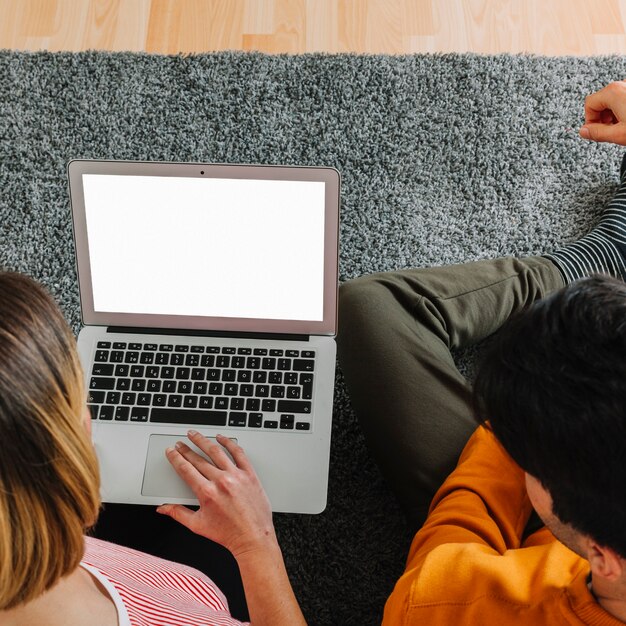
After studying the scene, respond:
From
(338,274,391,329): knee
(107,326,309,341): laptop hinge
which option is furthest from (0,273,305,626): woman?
(338,274,391,329): knee

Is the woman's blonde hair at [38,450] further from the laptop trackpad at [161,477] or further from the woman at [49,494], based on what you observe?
the laptop trackpad at [161,477]

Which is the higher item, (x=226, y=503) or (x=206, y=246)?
(x=206, y=246)

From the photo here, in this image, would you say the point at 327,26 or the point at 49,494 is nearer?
the point at 49,494

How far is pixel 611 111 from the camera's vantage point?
1.06 meters

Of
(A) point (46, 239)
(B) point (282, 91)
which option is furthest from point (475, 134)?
(A) point (46, 239)

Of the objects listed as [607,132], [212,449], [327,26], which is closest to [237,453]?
[212,449]

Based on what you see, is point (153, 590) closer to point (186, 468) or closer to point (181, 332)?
point (186, 468)

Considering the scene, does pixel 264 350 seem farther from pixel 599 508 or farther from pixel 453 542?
pixel 599 508

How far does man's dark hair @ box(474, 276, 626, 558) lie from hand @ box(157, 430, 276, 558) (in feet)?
1.09

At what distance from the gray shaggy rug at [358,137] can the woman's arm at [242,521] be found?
1.42 ft

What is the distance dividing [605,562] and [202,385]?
1.77 feet

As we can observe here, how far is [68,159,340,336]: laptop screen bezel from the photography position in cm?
87

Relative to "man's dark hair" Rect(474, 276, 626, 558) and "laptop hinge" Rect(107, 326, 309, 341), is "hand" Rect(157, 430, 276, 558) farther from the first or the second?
"man's dark hair" Rect(474, 276, 626, 558)

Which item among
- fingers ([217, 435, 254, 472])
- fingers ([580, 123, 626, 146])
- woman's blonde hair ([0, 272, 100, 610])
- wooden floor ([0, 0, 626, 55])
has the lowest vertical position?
fingers ([217, 435, 254, 472])
